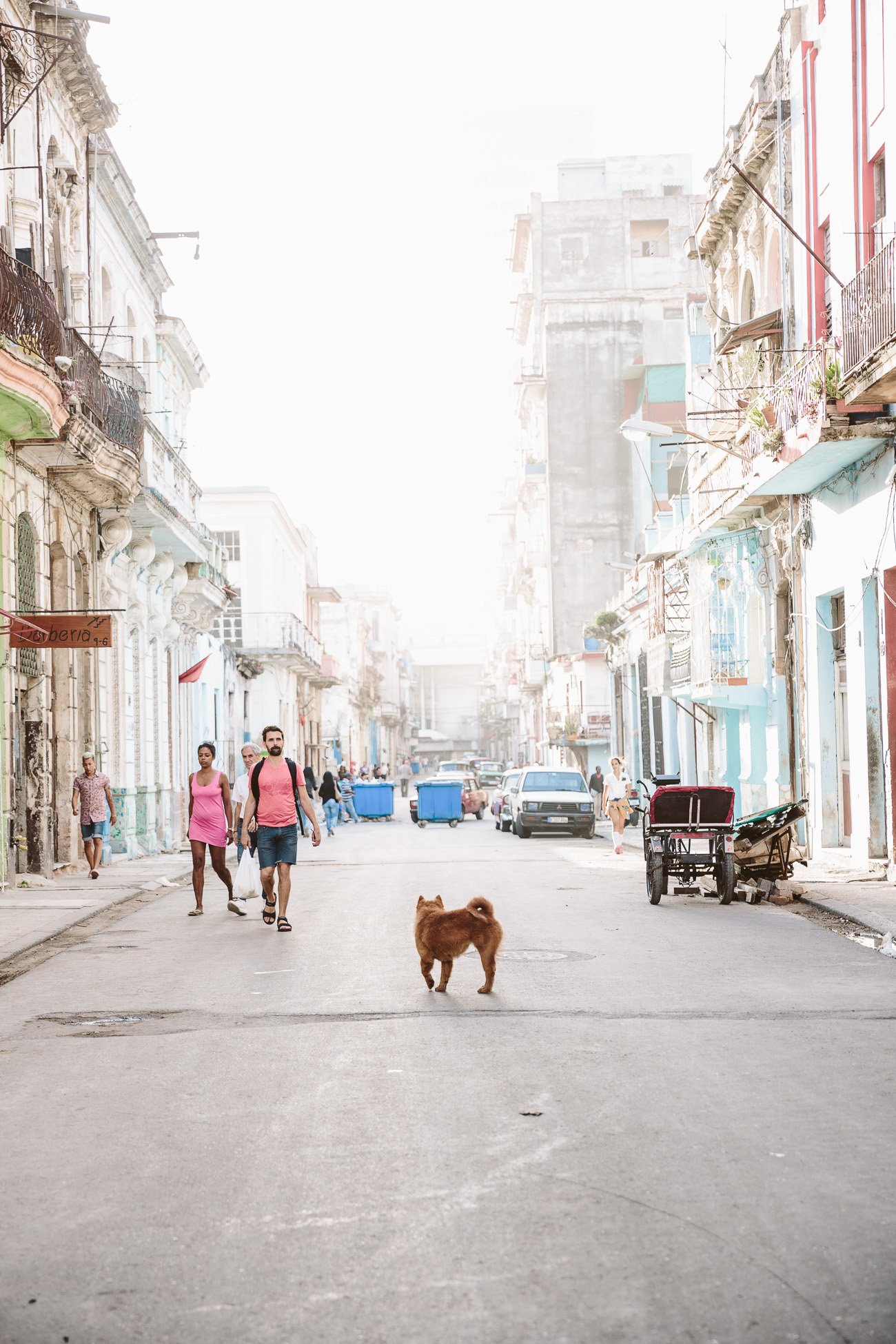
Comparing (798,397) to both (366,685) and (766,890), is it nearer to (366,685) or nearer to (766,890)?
(766,890)

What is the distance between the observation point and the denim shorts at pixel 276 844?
43.4 ft

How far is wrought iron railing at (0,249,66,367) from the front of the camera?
15.1 meters

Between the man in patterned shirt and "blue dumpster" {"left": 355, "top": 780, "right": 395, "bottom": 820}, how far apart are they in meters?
26.8

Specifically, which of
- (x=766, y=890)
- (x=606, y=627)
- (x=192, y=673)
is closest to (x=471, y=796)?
(x=606, y=627)

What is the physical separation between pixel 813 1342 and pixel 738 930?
937 centimetres

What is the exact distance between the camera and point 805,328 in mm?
20438

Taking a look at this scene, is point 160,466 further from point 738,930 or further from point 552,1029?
point 552,1029

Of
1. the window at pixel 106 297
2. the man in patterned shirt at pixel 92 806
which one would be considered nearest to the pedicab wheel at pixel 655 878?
the man in patterned shirt at pixel 92 806

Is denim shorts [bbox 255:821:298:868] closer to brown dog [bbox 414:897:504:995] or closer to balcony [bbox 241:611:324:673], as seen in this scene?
brown dog [bbox 414:897:504:995]

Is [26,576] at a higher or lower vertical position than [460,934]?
higher

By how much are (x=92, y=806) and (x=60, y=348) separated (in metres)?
5.93

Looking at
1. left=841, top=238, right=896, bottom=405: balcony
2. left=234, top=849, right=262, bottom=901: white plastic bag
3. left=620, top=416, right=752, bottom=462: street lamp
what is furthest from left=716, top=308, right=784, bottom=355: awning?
left=234, top=849, right=262, bottom=901: white plastic bag

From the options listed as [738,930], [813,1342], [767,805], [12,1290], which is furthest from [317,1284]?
[767,805]

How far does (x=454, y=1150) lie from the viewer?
550 cm
